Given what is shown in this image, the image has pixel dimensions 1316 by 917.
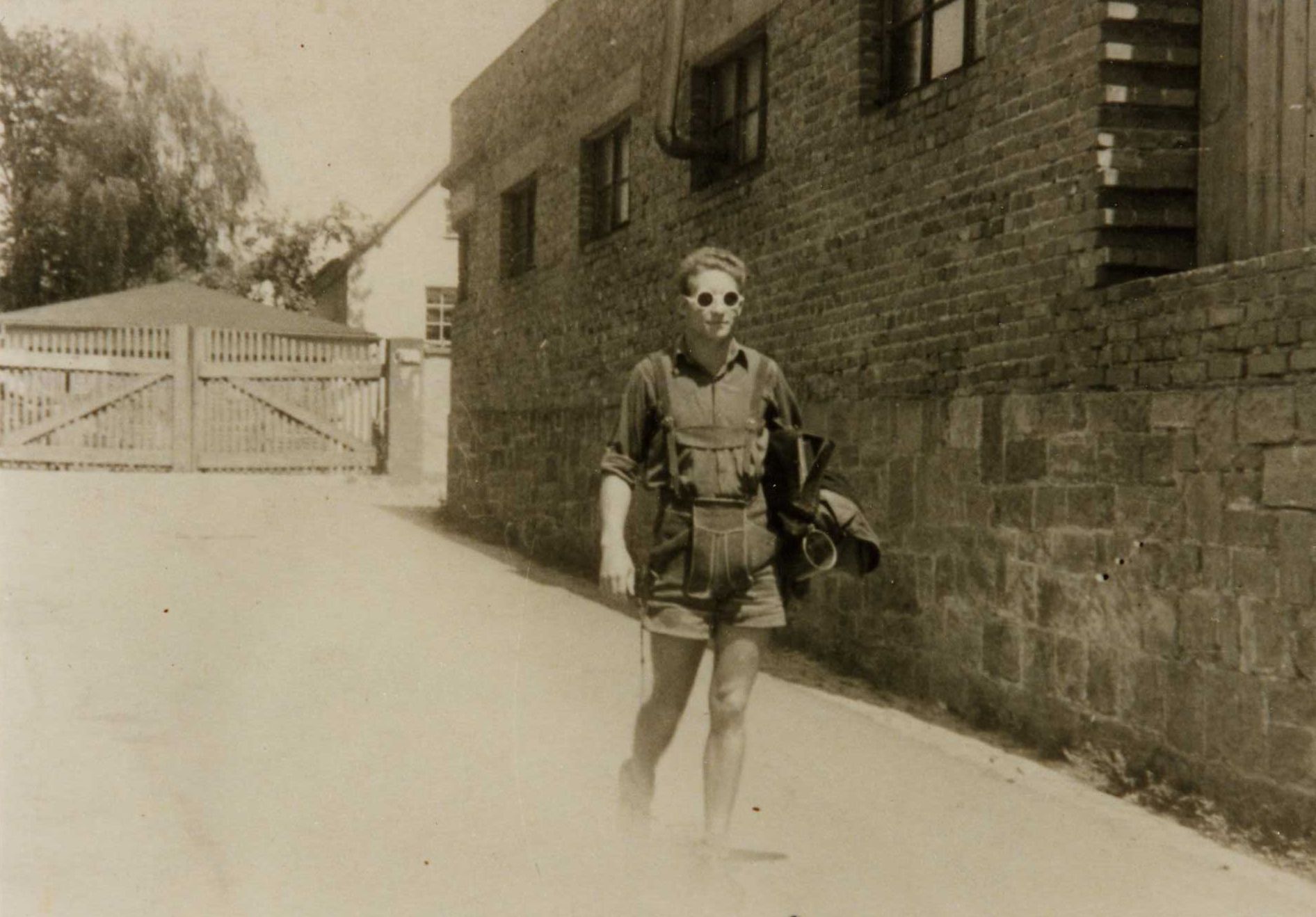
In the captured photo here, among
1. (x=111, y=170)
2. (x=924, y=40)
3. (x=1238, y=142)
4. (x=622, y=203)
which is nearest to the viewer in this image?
(x=1238, y=142)

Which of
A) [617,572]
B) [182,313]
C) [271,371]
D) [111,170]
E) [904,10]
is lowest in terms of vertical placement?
[617,572]

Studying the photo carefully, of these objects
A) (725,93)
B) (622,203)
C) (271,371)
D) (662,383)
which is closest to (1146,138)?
(662,383)

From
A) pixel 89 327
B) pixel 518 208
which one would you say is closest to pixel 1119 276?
pixel 518 208

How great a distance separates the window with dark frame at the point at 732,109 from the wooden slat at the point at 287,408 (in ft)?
36.1

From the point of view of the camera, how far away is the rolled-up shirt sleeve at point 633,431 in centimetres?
468

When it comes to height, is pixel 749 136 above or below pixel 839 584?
above

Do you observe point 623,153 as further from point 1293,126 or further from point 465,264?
point 1293,126

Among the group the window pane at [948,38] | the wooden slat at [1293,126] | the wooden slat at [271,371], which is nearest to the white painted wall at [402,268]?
the wooden slat at [271,371]

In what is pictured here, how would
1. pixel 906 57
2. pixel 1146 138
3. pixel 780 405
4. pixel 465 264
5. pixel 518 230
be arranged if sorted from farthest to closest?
1. pixel 465 264
2. pixel 518 230
3. pixel 906 57
4. pixel 1146 138
5. pixel 780 405

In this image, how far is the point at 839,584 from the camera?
28.9 feet

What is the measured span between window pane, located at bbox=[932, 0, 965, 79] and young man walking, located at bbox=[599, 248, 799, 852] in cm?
371

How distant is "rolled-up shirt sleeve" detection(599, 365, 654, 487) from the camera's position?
4.68 meters

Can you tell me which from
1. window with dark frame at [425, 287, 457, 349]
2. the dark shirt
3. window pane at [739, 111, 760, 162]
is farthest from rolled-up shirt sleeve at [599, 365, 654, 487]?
window with dark frame at [425, 287, 457, 349]

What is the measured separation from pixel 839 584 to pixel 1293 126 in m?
3.89
